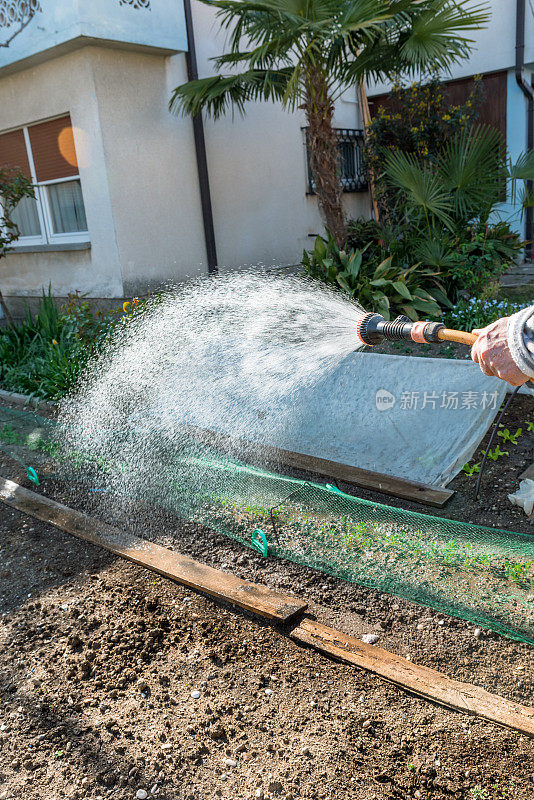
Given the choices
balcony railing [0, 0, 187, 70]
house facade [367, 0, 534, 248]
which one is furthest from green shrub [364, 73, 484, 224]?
balcony railing [0, 0, 187, 70]

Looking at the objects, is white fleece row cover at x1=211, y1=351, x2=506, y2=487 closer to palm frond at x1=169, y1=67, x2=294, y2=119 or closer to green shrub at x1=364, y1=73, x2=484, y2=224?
palm frond at x1=169, y1=67, x2=294, y2=119

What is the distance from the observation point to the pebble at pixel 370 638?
2803mm

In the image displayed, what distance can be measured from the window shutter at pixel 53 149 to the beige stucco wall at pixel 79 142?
16 centimetres

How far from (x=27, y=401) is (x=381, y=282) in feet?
13.2

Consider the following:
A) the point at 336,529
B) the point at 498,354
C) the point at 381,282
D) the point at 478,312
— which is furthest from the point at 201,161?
the point at 498,354

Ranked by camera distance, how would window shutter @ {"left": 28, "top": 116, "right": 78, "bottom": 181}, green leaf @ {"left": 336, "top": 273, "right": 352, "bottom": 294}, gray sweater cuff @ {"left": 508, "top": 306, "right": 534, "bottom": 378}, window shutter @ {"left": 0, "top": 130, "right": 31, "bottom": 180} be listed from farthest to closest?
window shutter @ {"left": 0, "top": 130, "right": 31, "bottom": 180} → window shutter @ {"left": 28, "top": 116, "right": 78, "bottom": 181} → green leaf @ {"left": 336, "top": 273, "right": 352, "bottom": 294} → gray sweater cuff @ {"left": 508, "top": 306, "right": 534, "bottom": 378}

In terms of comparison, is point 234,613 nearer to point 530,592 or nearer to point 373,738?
point 373,738

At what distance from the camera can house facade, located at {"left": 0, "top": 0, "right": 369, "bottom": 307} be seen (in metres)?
7.66

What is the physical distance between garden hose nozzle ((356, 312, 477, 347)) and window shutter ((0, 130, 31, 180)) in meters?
7.71

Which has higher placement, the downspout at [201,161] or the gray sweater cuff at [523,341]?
the downspout at [201,161]

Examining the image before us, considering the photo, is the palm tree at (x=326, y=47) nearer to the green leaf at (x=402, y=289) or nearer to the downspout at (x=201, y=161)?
the downspout at (x=201, y=161)

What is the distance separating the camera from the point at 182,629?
295 centimetres

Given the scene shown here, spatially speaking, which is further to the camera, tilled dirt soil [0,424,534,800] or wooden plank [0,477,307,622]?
wooden plank [0,477,307,622]

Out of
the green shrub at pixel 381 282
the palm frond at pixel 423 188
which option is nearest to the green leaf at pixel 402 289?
the green shrub at pixel 381 282
